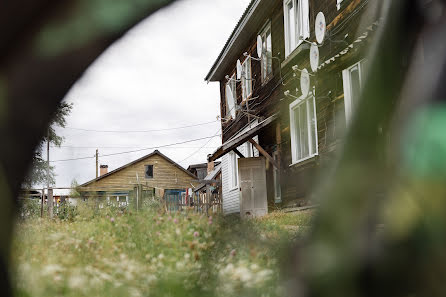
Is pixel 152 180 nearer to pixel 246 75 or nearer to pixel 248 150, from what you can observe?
pixel 246 75

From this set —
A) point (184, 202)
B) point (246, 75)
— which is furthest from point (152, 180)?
point (246, 75)

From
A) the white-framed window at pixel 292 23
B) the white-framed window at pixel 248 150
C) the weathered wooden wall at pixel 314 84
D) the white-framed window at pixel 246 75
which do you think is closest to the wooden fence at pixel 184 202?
the weathered wooden wall at pixel 314 84

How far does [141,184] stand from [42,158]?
2.10 feet

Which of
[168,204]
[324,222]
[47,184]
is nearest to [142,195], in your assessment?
[168,204]

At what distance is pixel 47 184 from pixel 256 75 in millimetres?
8135

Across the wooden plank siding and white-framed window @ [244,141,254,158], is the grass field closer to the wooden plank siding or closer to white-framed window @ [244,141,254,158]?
the wooden plank siding

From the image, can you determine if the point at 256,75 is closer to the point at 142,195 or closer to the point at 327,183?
the point at 142,195

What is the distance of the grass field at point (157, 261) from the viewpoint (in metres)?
0.56

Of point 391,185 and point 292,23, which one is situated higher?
point 292,23

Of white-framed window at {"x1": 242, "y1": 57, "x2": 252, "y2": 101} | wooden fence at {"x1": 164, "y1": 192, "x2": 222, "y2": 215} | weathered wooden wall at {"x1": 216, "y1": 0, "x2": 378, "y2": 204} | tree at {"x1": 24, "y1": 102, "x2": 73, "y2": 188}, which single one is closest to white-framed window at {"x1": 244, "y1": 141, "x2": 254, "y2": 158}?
weathered wooden wall at {"x1": 216, "y1": 0, "x2": 378, "y2": 204}

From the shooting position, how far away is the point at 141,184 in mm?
1112

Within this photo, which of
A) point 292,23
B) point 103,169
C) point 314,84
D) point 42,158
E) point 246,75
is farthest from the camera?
point 292,23

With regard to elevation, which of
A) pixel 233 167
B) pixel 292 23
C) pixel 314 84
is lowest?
pixel 314 84

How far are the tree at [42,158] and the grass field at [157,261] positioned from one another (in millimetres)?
49
